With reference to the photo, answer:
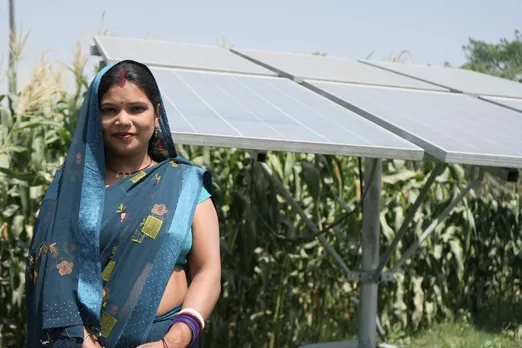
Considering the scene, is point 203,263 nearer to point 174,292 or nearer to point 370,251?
point 174,292

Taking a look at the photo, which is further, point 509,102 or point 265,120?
point 509,102

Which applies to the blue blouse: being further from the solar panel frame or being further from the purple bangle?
the solar panel frame

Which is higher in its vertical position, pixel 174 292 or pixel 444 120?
pixel 444 120

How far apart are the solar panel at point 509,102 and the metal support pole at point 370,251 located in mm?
1281

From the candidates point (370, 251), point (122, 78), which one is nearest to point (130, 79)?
point (122, 78)

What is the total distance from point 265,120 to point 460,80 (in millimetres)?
3507

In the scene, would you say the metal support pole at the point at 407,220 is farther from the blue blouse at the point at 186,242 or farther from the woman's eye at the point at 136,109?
the woman's eye at the point at 136,109

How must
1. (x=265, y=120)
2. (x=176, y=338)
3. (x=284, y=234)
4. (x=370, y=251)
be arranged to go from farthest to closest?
1. (x=284, y=234)
2. (x=370, y=251)
3. (x=265, y=120)
4. (x=176, y=338)

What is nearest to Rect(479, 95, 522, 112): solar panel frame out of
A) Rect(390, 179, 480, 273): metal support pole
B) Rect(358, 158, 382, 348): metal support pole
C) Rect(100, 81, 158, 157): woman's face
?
Rect(390, 179, 480, 273): metal support pole

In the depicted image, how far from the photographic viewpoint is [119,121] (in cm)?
222

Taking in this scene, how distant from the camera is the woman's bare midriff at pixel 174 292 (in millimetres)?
2270

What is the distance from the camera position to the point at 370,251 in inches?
177

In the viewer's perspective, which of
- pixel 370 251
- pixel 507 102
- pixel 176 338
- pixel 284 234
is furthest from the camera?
pixel 284 234

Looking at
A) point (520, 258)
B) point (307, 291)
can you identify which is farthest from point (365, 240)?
point (520, 258)
